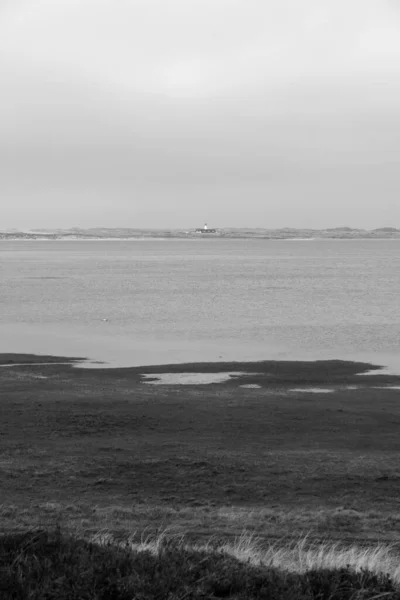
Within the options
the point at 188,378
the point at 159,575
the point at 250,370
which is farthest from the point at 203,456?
the point at 250,370

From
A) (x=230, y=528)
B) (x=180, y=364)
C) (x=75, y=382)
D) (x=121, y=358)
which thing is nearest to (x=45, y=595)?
(x=230, y=528)

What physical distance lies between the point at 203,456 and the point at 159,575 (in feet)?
31.0

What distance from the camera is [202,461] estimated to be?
613 inches

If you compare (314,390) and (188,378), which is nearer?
(314,390)

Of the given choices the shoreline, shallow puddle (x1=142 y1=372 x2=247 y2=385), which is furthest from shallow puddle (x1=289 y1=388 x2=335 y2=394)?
shallow puddle (x1=142 y1=372 x2=247 y2=385)

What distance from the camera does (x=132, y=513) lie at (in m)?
12.0

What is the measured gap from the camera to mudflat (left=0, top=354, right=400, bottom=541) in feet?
38.6

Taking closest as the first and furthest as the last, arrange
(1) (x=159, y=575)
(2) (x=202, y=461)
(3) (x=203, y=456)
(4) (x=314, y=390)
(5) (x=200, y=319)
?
(1) (x=159, y=575) < (2) (x=202, y=461) < (3) (x=203, y=456) < (4) (x=314, y=390) < (5) (x=200, y=319)

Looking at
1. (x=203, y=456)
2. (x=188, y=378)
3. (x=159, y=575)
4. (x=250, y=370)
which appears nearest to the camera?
(x=159, y=575)

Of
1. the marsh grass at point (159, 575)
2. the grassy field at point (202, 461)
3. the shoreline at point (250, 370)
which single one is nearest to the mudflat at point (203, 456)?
the grassy field at point (202, 461)

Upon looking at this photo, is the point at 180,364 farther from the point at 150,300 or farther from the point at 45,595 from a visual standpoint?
the point at 150,300

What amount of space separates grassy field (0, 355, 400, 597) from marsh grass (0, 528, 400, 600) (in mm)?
1547

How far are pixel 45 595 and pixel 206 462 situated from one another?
928 cm

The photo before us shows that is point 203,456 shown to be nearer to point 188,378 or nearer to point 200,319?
point 188,378
